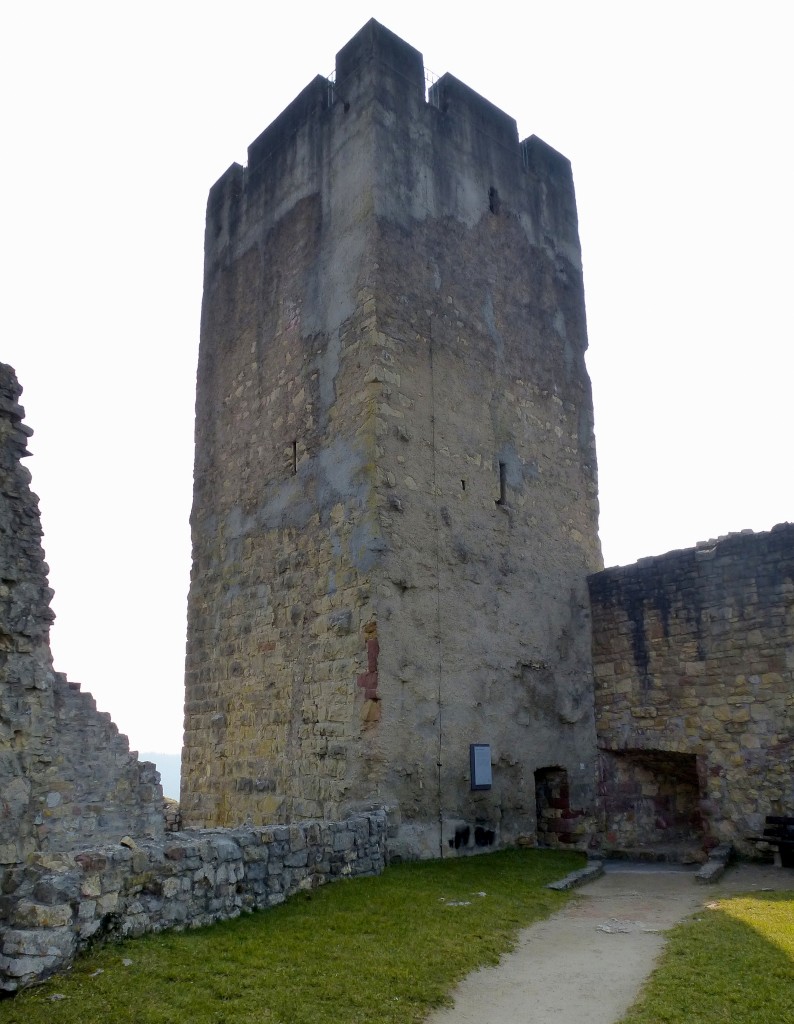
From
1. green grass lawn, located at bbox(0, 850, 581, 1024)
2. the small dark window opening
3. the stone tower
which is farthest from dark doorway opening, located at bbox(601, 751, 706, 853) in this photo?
the small dark window opening

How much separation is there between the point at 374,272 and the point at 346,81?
316cm

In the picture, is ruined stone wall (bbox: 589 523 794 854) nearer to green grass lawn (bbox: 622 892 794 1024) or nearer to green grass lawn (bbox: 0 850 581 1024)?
green grass lawn (bbox: 622 892 794 1024)

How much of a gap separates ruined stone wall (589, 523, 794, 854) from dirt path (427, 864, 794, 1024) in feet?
3.80

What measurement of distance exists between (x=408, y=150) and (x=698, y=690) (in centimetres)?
791

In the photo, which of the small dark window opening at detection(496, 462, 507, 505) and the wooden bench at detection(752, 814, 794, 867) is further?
the small dark window opening at detection(496, 462, 507, 505)

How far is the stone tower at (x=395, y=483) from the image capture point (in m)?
9.52

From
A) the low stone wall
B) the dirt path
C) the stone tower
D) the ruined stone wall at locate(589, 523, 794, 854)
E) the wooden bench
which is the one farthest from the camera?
the ruined stone wall at locate(589, 523, 794, 854)

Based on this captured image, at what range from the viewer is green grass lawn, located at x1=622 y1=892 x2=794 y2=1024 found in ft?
15.7

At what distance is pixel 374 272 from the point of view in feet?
34.1

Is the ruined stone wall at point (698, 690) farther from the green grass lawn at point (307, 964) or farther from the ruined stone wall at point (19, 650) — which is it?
the ruined stone wall at point (19, 650)

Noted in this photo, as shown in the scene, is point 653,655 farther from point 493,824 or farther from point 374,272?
point 374,272

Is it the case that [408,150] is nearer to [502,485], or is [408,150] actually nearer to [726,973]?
[502,485]

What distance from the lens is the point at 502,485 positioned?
11.2 metres

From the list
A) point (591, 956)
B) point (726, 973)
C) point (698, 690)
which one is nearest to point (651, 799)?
point (698, 690)
